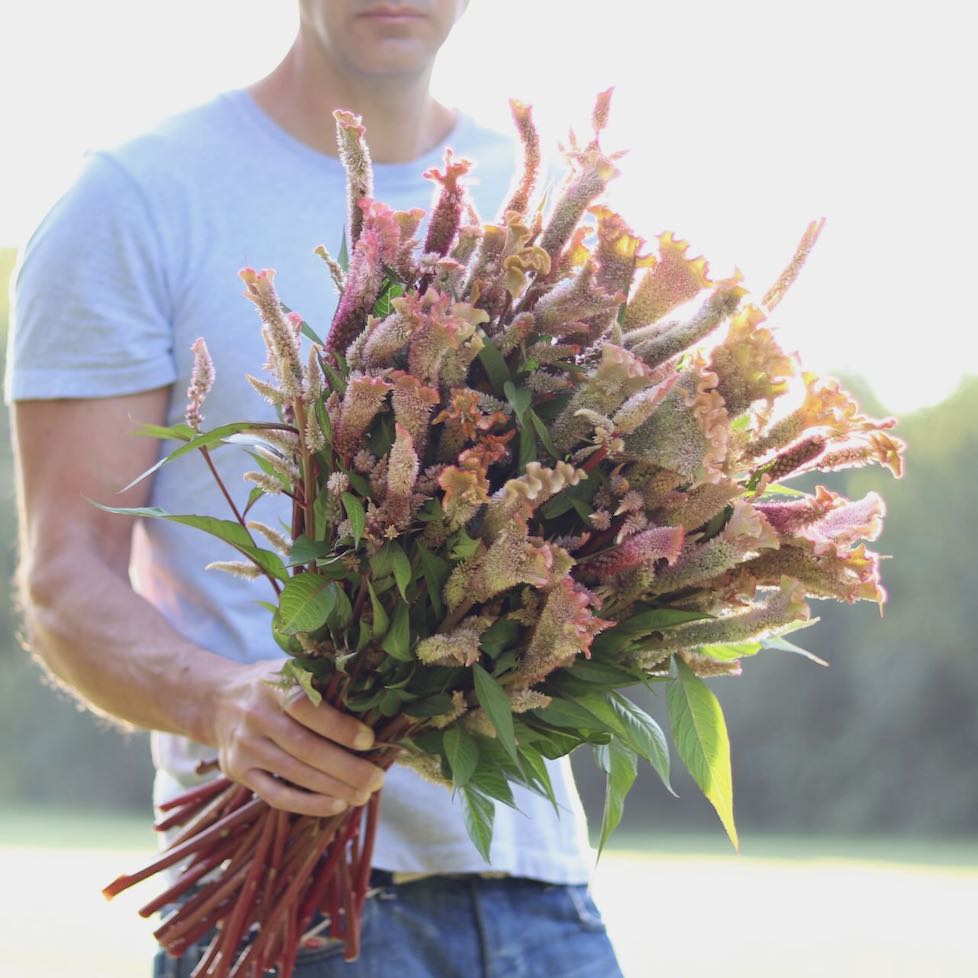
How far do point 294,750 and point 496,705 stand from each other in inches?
13.3

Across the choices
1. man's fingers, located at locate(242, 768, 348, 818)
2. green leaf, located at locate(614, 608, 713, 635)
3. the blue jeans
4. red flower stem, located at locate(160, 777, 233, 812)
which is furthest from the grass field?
green leaf, located at locate(614, 608, 713, 635)

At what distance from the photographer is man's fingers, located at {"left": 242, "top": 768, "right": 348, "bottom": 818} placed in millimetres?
2047

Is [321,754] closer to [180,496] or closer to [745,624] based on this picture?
[745,624]

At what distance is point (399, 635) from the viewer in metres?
1.84

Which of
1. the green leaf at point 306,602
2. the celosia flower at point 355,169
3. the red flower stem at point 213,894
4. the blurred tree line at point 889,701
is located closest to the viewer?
the green leaf at point 306,602

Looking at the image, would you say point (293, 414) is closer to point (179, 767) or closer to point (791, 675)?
Answer: point (179, 767)

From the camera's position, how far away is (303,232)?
2.65m

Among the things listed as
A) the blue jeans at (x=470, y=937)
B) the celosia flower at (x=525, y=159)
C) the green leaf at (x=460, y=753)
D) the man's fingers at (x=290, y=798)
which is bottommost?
the blue jeans at (x=470, y=937)

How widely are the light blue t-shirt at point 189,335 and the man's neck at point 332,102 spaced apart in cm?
21

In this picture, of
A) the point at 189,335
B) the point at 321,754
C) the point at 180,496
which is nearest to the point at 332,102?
the point at 189,335

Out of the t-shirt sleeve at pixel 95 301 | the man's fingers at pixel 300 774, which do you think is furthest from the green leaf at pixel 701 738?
the t-shirt sleeve at pixel 95 301

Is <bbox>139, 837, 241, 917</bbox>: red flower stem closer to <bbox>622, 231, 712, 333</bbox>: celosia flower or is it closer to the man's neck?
<bbox>622, 231, 712, 333</bbox>: celosia flower

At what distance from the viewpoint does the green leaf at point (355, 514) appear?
5.75 feet

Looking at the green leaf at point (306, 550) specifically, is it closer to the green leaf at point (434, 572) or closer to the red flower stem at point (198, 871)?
the green leaf at point (434, 572)
